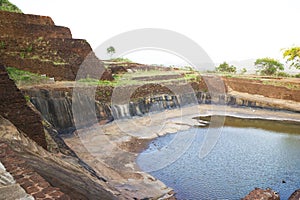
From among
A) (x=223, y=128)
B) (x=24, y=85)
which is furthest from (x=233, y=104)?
(x=24, y=85)

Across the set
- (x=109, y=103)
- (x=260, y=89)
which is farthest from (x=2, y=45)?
(x=260, y=89)

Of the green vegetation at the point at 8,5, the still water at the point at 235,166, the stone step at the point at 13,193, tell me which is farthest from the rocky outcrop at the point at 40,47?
the stone step at the point at 13,193

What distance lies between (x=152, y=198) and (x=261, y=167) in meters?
5.47

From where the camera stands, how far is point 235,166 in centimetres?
1033

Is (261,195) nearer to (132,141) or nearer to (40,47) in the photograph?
(132,141)

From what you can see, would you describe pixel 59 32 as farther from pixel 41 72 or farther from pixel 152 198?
pixel 152 198

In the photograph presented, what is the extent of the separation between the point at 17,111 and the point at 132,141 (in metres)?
7.90

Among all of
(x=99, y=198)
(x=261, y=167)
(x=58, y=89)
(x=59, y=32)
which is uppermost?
(x=59, y=32)

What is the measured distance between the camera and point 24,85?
14094 mm

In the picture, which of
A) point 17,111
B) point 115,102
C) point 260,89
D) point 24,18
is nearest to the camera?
point 17,111

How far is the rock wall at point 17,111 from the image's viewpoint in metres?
6.11

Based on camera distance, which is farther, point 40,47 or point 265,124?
point 40,47

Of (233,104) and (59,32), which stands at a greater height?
(59,32)

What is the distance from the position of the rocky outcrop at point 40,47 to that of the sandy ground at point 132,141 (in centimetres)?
680
